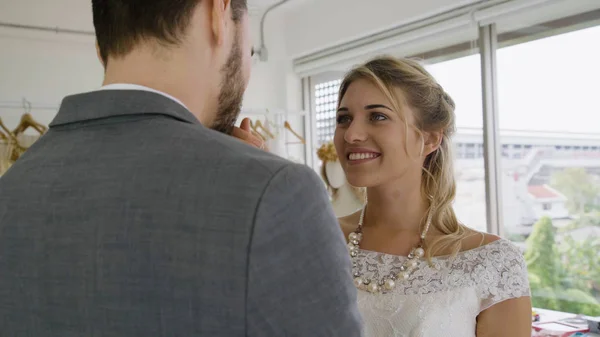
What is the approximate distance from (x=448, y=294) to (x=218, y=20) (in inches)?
38.3

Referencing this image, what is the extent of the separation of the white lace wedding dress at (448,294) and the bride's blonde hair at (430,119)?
6 centimetres

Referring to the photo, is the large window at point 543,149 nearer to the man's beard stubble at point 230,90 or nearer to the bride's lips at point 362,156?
the bride's lips at point 362,156

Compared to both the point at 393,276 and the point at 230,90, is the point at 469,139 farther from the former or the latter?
the point at 230,90

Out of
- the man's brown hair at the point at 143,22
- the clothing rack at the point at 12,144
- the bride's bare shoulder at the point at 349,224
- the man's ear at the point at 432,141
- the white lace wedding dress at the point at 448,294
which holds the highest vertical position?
the clothing rack at the point at 12,144

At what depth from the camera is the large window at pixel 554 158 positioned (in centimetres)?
281

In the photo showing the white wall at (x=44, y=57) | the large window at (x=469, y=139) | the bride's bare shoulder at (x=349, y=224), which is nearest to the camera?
the bride's bare shoulder at (x=349, y=224)

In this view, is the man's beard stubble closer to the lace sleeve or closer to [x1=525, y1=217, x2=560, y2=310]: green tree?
the lace sleeve

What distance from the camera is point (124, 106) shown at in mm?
630

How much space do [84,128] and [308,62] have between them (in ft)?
12.4

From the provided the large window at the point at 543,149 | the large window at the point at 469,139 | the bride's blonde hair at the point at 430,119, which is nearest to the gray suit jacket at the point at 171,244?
the bride's blonde hair at the point at 430,119

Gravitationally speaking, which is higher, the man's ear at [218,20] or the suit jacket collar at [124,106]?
the man's ear at [218,20]

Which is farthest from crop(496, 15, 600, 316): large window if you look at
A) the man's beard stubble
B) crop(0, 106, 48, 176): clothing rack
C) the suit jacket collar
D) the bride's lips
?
the suit jacket collar

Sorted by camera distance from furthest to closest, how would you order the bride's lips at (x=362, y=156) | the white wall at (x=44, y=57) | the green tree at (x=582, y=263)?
the white wall at (x=44, y=57) < the green tree at (x=582, y=263) < the bride's lips at (x=362, y=156)

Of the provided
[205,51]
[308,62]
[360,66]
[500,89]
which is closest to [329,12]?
[308,62]
